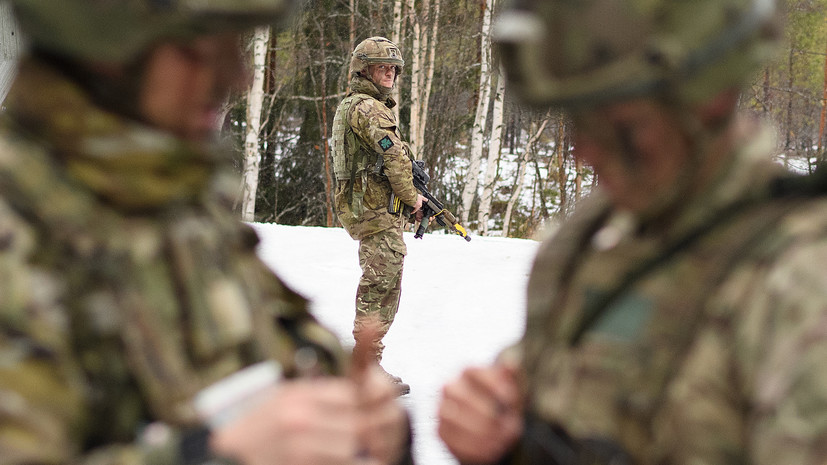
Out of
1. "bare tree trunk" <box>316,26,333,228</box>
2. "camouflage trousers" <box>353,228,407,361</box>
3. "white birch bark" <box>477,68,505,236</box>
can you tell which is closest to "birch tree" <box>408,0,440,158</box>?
"white birch bark" <box>477,68,505,236</box>

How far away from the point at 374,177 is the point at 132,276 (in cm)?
409

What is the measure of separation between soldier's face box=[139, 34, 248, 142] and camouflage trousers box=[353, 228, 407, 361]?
12.5 ft

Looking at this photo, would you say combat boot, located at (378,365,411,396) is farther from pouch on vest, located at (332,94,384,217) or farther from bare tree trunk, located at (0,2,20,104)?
bare tree trunk, located at (0,2,20,104)

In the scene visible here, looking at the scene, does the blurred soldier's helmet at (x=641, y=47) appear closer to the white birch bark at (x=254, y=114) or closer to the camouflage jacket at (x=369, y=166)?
the camouflage jacket at (x=369, y=166)

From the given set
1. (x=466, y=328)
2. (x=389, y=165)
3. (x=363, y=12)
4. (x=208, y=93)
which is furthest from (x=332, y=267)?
(x=363, y=12)

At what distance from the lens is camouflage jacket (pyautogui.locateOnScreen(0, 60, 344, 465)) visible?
0.82 m

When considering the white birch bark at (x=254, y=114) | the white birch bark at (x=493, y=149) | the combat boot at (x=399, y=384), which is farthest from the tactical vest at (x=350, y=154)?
the white birch bark at (x=493, y=149)

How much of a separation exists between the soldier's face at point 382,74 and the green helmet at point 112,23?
415 cm

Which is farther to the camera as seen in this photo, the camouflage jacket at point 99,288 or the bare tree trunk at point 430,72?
the bare tree trunk at point 430,72

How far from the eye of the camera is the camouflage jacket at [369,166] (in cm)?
486

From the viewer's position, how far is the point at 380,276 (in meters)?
4.81

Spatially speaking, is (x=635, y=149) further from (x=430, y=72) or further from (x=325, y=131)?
(x=325, y=131)

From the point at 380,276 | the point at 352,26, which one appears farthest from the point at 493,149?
the point at 380,276

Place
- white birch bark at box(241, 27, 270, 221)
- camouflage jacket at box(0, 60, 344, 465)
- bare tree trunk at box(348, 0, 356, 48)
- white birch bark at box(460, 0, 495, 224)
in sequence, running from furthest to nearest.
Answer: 1. bare tree trunk at box(348, 0, 356, 48)
2. white birch bark at box(460, 0, 495, 224)
3. white birch bark at box(241, 27, 270, 221)
4. camouflage jacket at box(0, 60, 344, 465)
